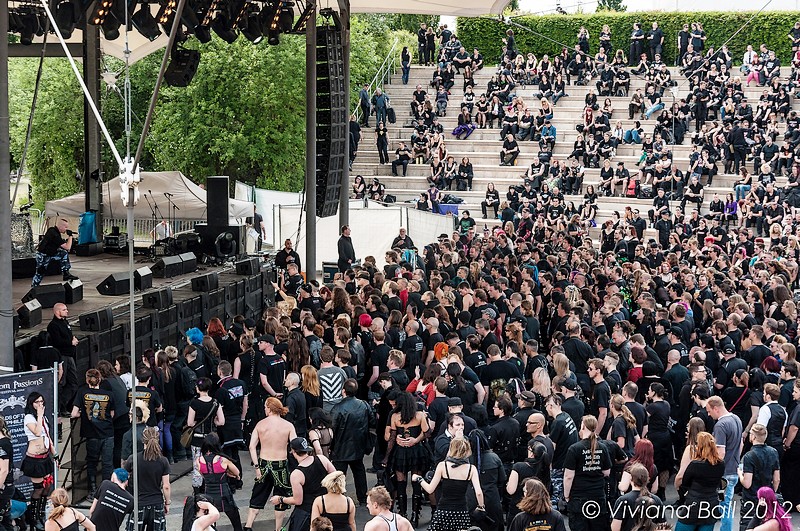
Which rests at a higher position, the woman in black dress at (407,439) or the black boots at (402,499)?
the woman in black dress at (407,439)

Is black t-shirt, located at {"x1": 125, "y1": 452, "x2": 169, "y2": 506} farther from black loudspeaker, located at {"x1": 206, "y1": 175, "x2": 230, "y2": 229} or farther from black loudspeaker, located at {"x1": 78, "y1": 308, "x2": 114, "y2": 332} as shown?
black loudspeaker, located at {"x1": 206, "y1": 175, "x2": 230, "y2": 229}

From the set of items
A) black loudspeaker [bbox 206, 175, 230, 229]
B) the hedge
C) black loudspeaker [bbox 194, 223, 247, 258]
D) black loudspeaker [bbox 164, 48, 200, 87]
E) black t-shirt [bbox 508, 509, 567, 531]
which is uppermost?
the hedge

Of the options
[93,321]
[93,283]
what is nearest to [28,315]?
[93,321]

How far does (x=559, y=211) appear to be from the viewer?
27906 millimetres

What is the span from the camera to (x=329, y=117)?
68.1 ft

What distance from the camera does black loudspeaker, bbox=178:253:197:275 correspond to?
19406 mm

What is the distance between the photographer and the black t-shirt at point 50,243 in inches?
718

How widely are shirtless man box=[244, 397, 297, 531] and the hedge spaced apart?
3377cm

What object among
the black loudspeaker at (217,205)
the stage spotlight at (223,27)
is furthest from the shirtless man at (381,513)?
the black loudspeaker at (217,205)

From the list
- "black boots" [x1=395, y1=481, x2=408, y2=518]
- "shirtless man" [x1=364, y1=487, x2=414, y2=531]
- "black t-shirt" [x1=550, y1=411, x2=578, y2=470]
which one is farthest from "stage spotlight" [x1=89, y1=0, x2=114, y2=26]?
"shirtless man" [x1=364, y1=487, x2=414, y2=531]

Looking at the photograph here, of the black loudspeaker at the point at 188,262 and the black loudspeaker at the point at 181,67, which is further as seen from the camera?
the black loudspeaker at the point at 181,67

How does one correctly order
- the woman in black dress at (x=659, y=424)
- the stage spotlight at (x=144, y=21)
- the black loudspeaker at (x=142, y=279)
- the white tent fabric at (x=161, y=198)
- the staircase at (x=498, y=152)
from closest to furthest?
the woman in black dress at (x=659, y=424) < the black loudspeaker at (x=142, y=279) < the stage spotlight at (x=144, y=21) < the white tent fabric at (x=161, y=198) < the staircase at (x=498, y=152)

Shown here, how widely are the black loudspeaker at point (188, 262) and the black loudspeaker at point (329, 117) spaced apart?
248 cm

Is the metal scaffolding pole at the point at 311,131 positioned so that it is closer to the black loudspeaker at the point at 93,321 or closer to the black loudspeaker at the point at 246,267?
the black loudspeaker at the point at 246,267
